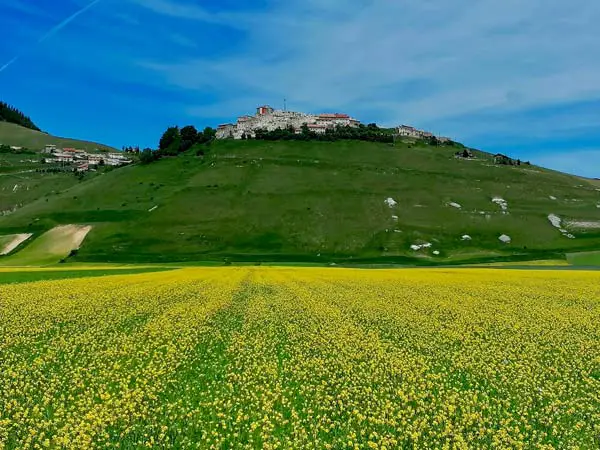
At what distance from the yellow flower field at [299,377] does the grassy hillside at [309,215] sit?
9165 cm

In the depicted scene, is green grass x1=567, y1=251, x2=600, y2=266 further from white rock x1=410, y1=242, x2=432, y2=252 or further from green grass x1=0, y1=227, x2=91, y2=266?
green grass x1=0, y1=227, x2=91, y2=266

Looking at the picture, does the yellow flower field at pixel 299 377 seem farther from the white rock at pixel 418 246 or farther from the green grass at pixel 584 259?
the white rock at pixel 418 246

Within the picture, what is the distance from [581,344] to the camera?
21.0 metres

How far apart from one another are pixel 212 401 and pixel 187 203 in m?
152

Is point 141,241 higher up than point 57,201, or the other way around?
point 57,201

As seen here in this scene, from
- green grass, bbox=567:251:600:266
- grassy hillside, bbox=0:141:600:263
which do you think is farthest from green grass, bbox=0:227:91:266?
green grass, bbox=567:251:600:266

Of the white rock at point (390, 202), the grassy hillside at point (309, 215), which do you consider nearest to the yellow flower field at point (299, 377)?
the grassy hillside at point (309, 215)

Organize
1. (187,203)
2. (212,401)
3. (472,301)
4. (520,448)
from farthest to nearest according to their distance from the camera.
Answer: (187,203)
(472,301)
(212,401)
(520,448)

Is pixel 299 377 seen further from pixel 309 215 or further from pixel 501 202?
pixel 501 202

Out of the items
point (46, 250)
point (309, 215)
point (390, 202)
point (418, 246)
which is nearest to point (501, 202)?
point (390, 202)

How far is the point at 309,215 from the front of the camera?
506ft

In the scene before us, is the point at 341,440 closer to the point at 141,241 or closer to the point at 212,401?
the point at 212,401

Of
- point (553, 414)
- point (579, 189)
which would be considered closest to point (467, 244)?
point (579, 189)

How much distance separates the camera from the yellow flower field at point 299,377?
12.3 m
